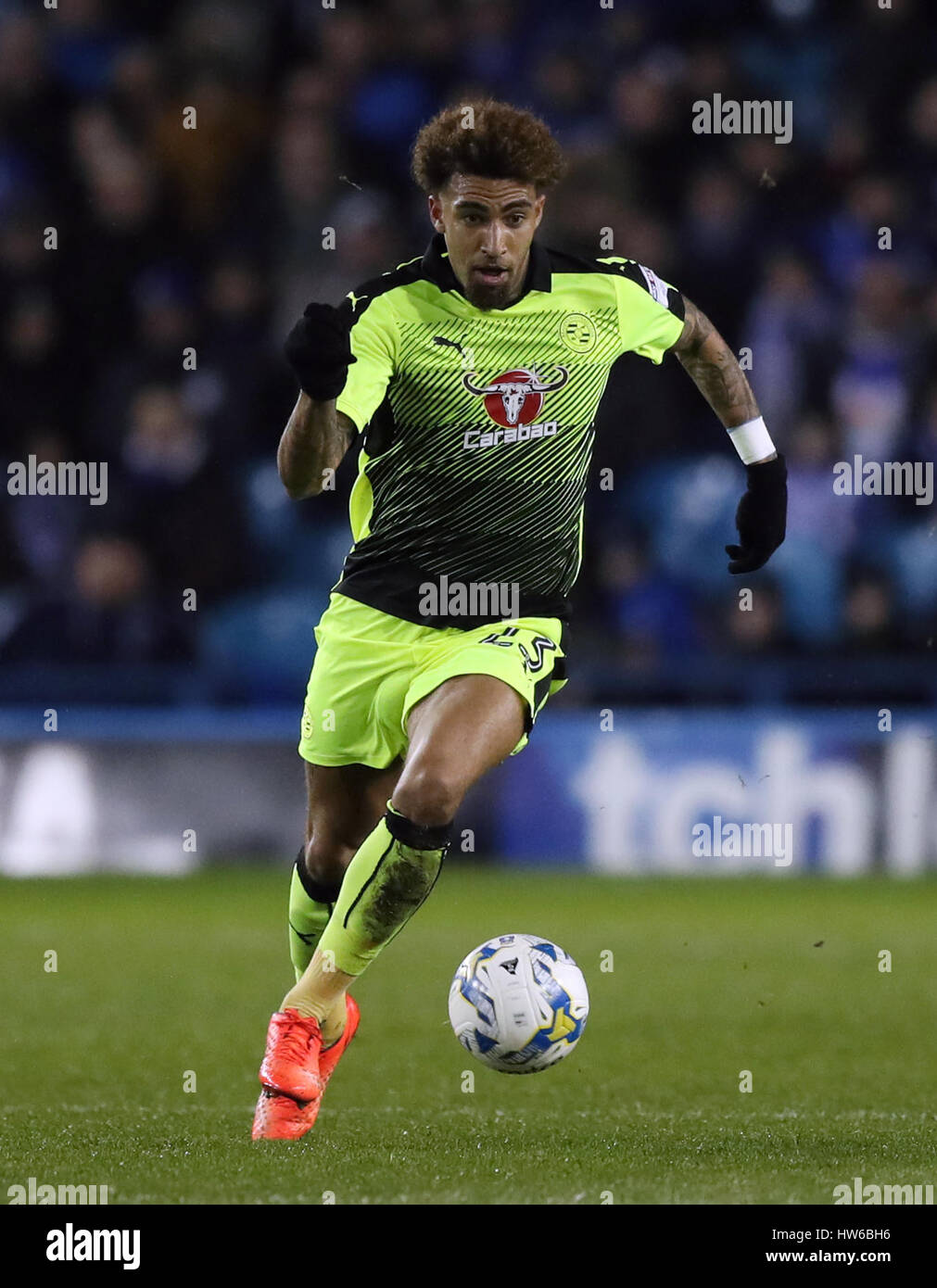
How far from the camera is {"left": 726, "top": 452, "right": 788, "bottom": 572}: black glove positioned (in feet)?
17.5

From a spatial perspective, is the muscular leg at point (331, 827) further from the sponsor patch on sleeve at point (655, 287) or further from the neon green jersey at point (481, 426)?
the sponsor patch on sleeve at point (655, 287)

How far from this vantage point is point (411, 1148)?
4188 mm

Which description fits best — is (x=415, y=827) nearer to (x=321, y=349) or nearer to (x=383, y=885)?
(x=383, y=885)

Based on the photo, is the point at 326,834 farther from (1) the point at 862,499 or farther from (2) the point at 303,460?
(1) the point at 862,499

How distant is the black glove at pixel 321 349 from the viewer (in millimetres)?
3977

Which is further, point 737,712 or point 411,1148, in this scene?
point 737,712

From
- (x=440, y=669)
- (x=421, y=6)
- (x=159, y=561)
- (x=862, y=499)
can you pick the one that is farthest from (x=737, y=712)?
(x=440, y=669)

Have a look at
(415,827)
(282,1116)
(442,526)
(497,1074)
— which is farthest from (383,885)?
(497,1074)

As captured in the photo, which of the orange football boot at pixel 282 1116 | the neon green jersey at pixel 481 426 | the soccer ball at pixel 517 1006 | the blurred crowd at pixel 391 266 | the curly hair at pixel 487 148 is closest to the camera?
the orange football boot at pixel 282 1116

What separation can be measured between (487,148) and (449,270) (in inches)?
14.4

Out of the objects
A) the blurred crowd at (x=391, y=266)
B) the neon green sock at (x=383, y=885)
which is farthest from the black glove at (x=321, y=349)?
the blurred crowd at (x=391, y=266)

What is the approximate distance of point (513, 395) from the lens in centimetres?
481

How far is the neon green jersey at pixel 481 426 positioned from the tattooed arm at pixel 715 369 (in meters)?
0.20

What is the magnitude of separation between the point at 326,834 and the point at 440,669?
684 mm
